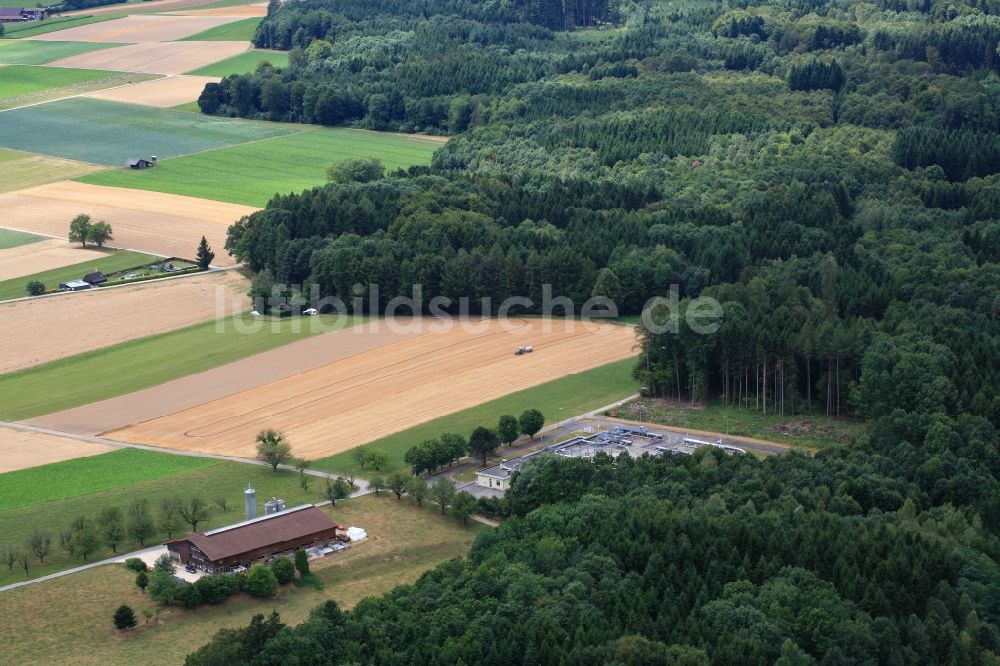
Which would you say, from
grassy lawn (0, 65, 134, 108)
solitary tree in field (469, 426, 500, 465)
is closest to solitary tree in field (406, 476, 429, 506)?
solitary tree in field (469, 426, 500, 465)

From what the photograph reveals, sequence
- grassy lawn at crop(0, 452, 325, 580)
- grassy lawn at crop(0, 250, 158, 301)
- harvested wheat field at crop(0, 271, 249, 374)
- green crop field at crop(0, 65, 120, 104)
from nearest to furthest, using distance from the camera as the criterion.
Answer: grassy lawn at crop(0, 452, 325, 580), harvested wheat field at crop(0, 271, 249, 374), grassy lawn at crop(0, 250, 158, 301), green crop field at crop(0, 65, 120, 104)

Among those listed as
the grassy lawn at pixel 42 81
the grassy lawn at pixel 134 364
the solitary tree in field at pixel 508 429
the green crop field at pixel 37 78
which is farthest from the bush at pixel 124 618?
the green crop field at pixel 37 78

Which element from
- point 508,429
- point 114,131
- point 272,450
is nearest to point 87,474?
point 272,450

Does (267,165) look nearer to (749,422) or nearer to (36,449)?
(36,449)

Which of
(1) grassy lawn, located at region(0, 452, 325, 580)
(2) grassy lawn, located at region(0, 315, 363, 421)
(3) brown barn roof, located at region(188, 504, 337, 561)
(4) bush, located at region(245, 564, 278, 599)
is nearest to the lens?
(4) bush, located at region(245, 564, 278, 599)

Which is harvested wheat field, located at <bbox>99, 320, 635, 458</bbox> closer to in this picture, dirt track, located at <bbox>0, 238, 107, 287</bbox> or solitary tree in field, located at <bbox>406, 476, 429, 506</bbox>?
solitary tree in field, located at <bbox>406, 476, 429, 506</bbox>

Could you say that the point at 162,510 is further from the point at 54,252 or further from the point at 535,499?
the point at 54,252

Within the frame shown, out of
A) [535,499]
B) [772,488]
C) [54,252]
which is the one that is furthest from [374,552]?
[54,252]

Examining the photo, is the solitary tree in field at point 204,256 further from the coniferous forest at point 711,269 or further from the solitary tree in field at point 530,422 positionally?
the solitary tree in field at point 530,422
